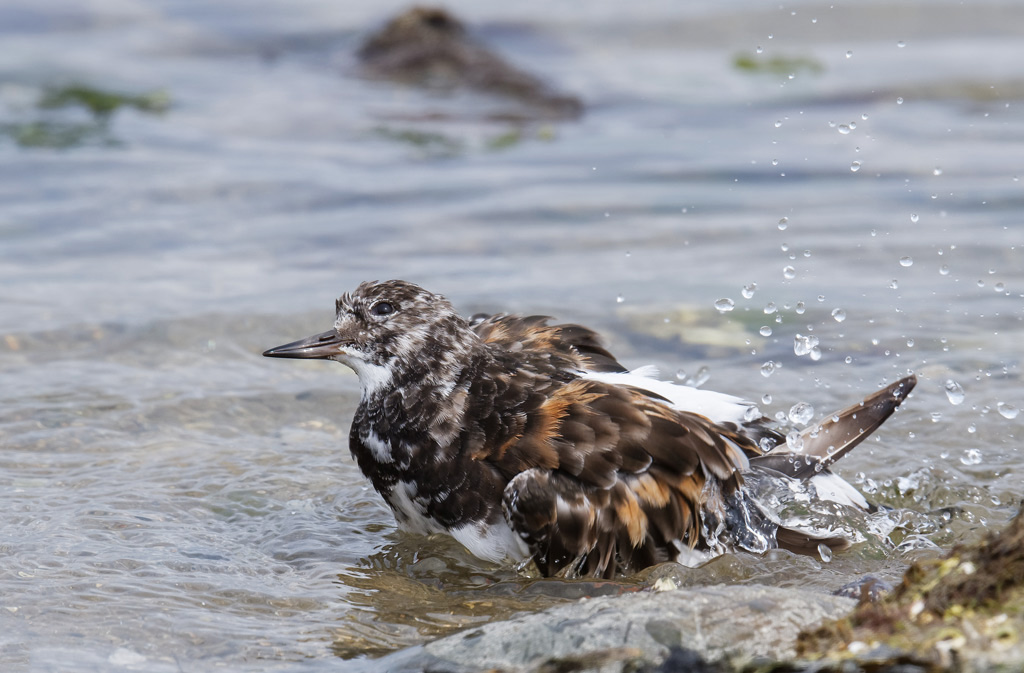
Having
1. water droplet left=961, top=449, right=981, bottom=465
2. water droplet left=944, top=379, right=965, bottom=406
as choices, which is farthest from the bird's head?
water droplet left=944, top=379, right=965, bottom=406

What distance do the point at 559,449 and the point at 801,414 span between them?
1.46 m

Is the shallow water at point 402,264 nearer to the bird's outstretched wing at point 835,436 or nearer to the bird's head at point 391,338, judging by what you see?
the bird's outstretched wing at point 835,436

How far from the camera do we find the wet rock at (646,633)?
2918 mm

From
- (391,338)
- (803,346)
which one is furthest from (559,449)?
(803,346)

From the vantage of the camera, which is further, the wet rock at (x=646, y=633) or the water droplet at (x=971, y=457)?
the water droplet at (x=971, y=457)

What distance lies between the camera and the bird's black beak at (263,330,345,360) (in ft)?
14.3

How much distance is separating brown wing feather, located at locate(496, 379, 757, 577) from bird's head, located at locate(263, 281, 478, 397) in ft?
1.56

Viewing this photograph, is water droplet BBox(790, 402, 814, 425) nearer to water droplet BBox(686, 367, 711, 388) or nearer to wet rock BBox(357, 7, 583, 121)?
water droplet BBox(686, 367, 711, 388)

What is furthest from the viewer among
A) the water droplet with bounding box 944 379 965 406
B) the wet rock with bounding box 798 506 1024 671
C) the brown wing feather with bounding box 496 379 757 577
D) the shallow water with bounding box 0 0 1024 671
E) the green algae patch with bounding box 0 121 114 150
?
the green algae patch with bounding box 0 121 114 150

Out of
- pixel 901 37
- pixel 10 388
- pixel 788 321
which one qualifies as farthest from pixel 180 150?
pixel 901 37

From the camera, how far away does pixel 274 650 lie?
3.54 meters

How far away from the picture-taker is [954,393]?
18.0 feet

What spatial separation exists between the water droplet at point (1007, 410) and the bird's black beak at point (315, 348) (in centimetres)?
285

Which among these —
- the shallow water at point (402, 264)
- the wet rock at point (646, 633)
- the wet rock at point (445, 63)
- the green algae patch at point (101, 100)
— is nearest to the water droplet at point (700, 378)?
the shallow water at point (402, 264)
